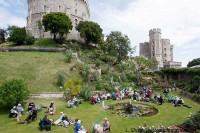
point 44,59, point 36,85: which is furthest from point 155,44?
point 36,85

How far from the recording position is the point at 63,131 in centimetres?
1530

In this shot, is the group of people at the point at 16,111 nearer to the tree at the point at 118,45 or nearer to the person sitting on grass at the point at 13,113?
the person sitting on grass at the point at 13,113

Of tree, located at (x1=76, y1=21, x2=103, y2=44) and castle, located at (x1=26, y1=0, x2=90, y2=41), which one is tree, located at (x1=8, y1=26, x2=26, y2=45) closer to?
castle, located at (x1=26, y1=0, x2=90, y2=41)

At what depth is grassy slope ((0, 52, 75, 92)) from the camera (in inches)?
1143

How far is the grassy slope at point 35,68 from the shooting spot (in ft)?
95.2

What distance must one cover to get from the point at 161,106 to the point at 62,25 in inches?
1395

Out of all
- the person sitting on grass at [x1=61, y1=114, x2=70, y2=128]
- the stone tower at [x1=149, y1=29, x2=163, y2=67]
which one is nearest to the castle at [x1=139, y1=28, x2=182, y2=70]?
the stone tower at [x1=149, y1=29, x2=163, y2=67]

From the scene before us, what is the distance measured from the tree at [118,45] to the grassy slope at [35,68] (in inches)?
451

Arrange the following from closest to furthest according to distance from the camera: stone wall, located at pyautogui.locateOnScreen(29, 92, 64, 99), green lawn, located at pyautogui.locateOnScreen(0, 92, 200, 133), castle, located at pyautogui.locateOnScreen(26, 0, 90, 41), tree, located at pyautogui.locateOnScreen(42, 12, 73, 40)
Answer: green lawn, located at pyautogui.locateOnScreen(0, 92, 200, 133) → stone wall, located at pyautogui.locateOnScreen(29, 92, 64, 99) → tree, located at pyautogui.locateOnScreen(42, 12, 73, 40) → castle, located at pyautogui.locateOnScreen(26, 0, 90, 41)

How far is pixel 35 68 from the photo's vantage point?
33844mm

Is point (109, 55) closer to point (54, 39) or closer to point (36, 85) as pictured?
point (54, 39)

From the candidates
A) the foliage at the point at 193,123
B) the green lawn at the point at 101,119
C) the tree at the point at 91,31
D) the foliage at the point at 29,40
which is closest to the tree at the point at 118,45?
the tree at the point at 91,31

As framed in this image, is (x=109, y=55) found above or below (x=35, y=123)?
above

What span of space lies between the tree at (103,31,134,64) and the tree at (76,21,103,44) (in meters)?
7.40
